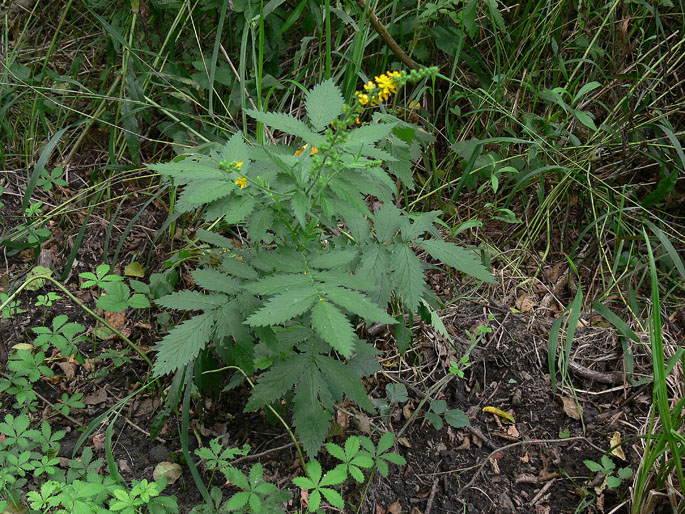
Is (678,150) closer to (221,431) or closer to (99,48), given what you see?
(221,431)

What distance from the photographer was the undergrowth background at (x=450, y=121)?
2.63 metres

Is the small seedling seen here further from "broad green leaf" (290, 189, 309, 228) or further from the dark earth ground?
"broad green leaf" (290, 189, 309, 228)

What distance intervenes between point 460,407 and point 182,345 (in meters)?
1.19

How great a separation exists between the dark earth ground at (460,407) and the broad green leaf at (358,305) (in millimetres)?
790

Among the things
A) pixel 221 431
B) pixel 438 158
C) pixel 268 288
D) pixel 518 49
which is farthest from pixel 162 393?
pixel 518 49

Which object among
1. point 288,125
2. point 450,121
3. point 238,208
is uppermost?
point 288,125

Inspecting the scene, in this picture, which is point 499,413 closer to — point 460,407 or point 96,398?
point 460,407

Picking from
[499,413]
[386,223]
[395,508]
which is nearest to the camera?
[386,223]

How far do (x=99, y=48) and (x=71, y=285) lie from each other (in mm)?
1349

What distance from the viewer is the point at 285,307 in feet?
4.21

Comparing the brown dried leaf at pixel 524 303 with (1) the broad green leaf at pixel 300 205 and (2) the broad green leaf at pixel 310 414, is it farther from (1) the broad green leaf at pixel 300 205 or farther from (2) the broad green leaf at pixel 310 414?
(1) the broad green leaf at pixel 300 205

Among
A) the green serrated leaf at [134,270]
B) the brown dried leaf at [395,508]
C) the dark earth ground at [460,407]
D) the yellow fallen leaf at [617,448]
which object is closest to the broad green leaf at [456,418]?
the dark earth ground at [460,407]

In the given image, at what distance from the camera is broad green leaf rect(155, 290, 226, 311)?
62.1 inches

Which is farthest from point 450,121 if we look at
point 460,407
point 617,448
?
point 617,448
